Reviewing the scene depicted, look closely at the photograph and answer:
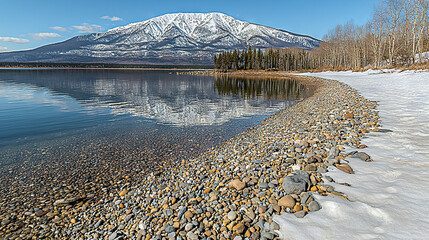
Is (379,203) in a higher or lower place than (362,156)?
lower

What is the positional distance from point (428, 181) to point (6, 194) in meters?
12.2

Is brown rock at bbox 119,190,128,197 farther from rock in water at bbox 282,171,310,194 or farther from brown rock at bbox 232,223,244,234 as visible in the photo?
rock in water at bbox 282,171,310,194

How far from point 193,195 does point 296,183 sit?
2694 millimetres

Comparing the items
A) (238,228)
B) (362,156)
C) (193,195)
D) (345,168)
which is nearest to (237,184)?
(193,195)

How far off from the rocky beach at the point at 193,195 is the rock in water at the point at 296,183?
0.02 m

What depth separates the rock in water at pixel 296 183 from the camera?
4.89 meters

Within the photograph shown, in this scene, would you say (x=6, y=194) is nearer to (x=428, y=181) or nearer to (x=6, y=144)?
(x=6, y=144)

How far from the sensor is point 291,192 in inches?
192

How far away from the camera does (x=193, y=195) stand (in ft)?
19.2

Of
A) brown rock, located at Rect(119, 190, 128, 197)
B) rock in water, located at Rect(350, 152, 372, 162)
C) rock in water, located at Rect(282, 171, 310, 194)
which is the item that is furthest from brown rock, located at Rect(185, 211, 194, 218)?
rock in water, located at Rect(350, 152, 372, 162)

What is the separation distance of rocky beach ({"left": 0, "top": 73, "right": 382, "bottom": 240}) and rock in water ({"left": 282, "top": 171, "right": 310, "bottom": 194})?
2 centimetres

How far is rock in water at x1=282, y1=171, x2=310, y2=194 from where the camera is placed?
4888 mm

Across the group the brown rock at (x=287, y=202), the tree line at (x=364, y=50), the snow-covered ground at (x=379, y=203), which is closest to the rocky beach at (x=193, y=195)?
the brown rock at (x=287, y=202)

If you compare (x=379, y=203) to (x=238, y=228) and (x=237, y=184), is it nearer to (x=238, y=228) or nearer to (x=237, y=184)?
(x=238, y=228)
